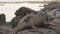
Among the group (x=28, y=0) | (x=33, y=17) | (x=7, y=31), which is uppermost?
(x=28, y=0)

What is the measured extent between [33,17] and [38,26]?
13cm

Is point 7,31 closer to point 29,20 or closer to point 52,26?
point 29,20

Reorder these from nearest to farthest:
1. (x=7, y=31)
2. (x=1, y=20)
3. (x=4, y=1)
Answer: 1. (x=7, y=31)
2. (x=1, y=20)
3. (x=4, y=1)

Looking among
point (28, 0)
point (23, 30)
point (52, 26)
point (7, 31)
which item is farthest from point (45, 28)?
point (28, 0)

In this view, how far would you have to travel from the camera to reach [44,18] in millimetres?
2730

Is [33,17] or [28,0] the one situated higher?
[28,0]

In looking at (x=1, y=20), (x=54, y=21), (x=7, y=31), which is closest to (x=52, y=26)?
(x=54, y=21)

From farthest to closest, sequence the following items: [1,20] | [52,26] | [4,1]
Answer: [4,1], [1,20], [52,26]

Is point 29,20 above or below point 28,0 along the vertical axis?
below

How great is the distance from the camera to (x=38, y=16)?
8.91 ft

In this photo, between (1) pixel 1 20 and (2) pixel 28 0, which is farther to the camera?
(2) pixel 28 0

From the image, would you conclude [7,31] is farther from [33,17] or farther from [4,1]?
[4,1]

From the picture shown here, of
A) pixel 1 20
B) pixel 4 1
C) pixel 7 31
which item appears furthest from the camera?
pixel 4 1

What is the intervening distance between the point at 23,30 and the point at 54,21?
1.25 ft
